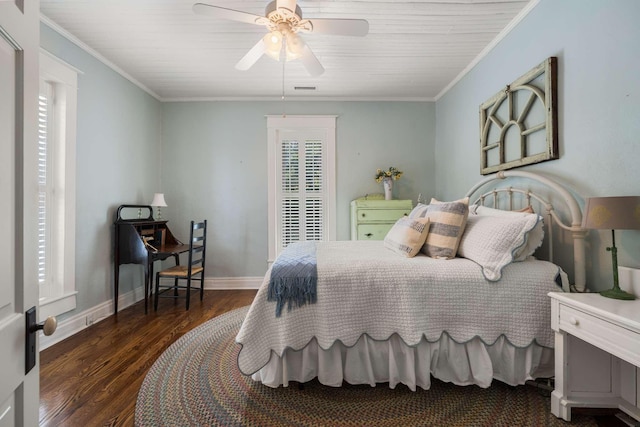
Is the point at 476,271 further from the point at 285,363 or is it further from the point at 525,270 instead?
the point at 285,363

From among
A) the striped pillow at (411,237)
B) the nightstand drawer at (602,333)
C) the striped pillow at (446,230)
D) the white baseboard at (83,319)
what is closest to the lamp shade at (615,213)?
the nightstand drawer at (602,333)

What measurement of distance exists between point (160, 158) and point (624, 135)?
4.50 m

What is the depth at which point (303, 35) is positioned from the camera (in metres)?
→ 2.52

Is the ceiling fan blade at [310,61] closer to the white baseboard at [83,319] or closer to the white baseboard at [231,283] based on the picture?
the white baseboard at [231,283]

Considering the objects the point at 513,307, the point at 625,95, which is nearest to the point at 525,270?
the point at 513,307

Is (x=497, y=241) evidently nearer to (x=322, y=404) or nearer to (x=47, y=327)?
(x=322, y=404)

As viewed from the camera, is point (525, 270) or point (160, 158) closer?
point (525, 270)

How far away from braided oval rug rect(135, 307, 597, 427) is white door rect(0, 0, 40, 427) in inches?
39.1

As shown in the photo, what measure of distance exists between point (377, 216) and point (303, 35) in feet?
6.87

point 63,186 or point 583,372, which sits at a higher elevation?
point 63,186

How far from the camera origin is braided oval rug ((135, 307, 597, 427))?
145 cm

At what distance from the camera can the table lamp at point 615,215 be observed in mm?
1253

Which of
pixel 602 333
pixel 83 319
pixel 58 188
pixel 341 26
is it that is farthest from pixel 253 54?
pixel 83 319

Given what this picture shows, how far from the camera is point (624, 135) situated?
1.51 metres
